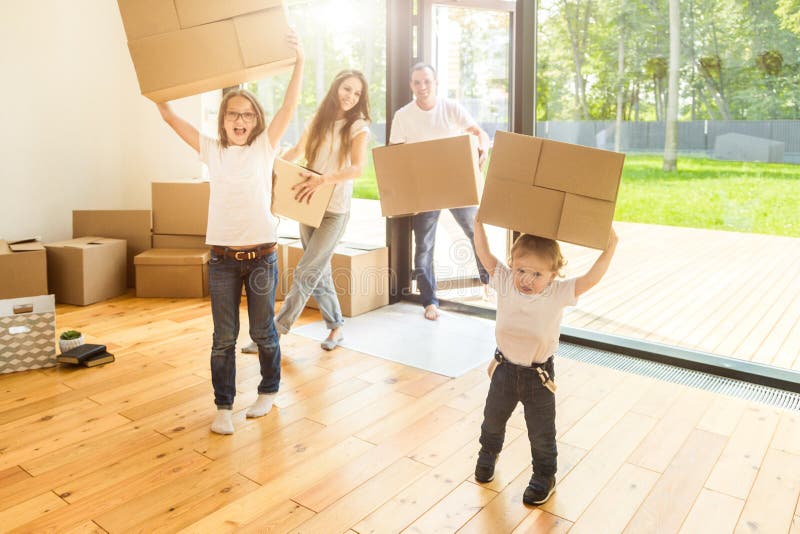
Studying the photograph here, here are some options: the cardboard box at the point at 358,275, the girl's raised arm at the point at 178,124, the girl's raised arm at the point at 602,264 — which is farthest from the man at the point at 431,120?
the girl's raised arm at the point at 602,264

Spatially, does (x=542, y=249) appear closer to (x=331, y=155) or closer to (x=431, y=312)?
(x=331, y=155)

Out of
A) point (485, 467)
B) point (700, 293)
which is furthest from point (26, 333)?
point (700, 293)

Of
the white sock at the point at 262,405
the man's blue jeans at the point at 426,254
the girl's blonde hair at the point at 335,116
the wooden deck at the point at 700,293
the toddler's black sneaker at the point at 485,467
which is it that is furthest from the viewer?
the man's blue jeans at the point at 426,254

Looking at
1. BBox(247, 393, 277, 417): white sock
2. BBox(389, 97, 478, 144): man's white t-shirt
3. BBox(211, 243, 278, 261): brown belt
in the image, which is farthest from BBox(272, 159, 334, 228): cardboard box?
BBox(389, 97, 478, 144): man's white t-shirt

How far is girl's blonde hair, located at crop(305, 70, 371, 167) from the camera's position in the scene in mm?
2777

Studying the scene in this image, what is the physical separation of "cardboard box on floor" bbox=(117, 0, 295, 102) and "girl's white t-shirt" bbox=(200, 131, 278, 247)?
256mm

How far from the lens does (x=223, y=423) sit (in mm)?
2244

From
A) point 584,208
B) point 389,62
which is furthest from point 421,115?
point 584,208

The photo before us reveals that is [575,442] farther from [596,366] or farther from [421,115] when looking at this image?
[421,115]

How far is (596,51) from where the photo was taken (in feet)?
10.1

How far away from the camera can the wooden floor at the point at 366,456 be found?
5.73 ft

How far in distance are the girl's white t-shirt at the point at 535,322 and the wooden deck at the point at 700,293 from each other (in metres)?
1.50

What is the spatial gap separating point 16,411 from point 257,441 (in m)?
0.99

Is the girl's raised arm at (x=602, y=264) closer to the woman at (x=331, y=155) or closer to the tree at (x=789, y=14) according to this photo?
the woman at (x=331, y=155)
